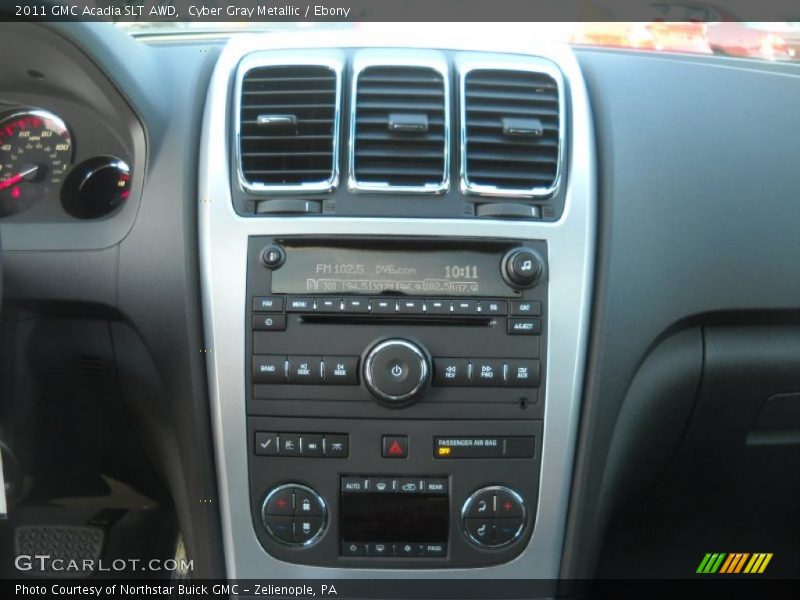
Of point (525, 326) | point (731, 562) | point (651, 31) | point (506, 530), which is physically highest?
point (651, 31)

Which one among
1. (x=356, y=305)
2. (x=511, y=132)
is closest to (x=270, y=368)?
(x=356, y=305)

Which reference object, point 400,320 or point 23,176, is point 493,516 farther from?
point 23,176

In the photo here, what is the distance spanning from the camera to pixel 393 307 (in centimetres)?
180

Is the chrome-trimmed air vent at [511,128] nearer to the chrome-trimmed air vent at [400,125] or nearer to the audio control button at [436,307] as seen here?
the chrome-trimmed air vent at [400,125]

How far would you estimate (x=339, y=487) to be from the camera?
186 centimetres

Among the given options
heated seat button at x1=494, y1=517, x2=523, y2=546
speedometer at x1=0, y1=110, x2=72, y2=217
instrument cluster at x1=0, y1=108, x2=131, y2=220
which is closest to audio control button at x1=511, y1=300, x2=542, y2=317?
heated seat button at x1=494, y1=517, x2=523, y2=546

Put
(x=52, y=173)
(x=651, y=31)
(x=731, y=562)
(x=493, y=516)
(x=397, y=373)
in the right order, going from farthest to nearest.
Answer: (x=731, y=562) < (x=651, y=31) < (x=52, y=173) < (x=493, y=516) < (x=397, y=373)

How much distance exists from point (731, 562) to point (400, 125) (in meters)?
1.50

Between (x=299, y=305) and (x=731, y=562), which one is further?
(x=731, y=562)

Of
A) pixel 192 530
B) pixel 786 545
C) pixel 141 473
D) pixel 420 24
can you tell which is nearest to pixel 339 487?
pixel 192 530

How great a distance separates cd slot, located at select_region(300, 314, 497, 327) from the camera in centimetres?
181

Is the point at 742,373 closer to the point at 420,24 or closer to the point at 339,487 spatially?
the point at 339,487

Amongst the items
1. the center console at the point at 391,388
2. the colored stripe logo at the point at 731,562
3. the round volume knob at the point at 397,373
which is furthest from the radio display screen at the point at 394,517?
the colored stripe logo at the point at 731,562

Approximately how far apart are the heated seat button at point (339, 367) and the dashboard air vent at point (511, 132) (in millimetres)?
433
